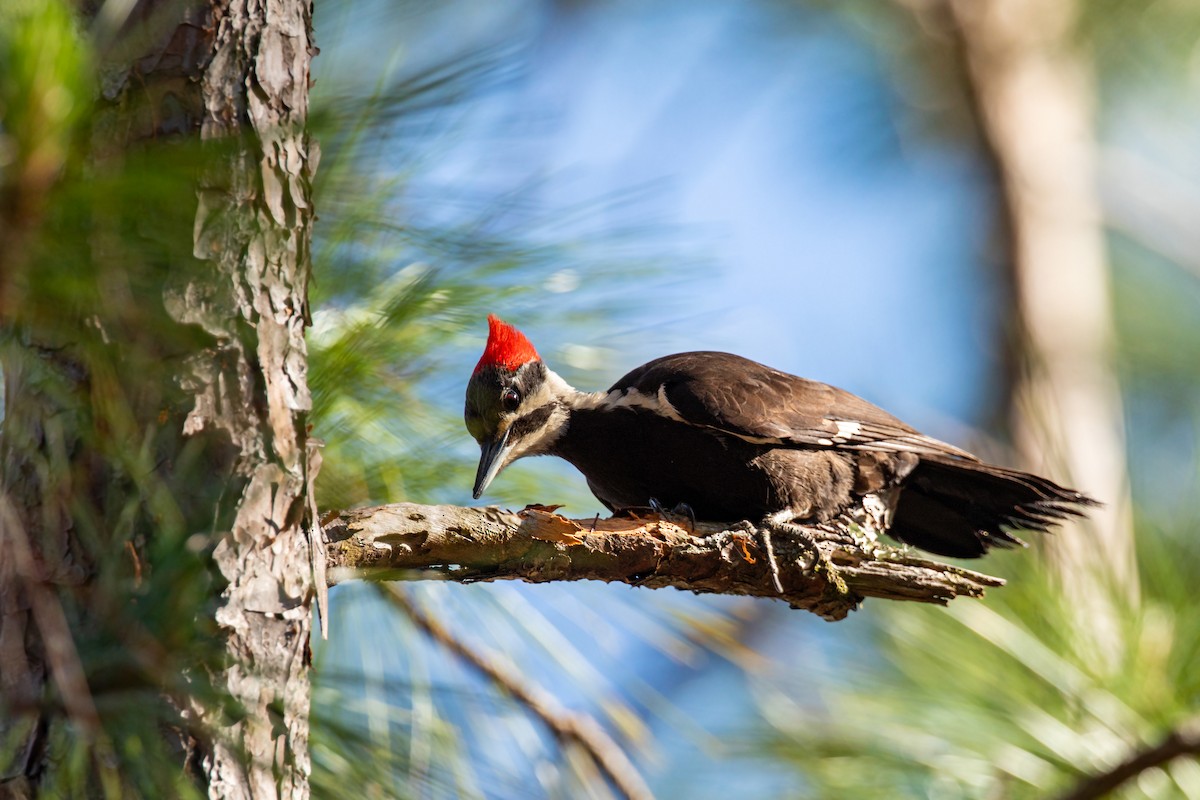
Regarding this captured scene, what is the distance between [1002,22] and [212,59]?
5162mm

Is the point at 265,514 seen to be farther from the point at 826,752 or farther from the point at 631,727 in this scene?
the point at 826,752

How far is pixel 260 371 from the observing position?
149 cm

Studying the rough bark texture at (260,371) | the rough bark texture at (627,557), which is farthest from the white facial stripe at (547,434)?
the rough bark texture at (260,371)

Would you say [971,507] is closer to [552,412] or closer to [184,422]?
[552,412]

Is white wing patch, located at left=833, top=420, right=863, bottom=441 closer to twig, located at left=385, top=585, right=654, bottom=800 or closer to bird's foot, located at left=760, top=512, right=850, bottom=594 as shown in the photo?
bird's foot, located at left=760, top=512, right=850, bottom=594

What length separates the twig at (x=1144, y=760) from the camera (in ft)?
7.06

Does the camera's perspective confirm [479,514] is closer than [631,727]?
Yes

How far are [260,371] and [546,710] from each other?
1314 mm

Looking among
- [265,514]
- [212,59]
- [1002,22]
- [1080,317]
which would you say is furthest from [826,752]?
[1002,22]

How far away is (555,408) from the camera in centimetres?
370

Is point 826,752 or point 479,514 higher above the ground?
point 479,514

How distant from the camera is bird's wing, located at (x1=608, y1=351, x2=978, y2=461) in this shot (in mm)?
3375

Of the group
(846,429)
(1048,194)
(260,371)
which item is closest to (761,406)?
(846,429)

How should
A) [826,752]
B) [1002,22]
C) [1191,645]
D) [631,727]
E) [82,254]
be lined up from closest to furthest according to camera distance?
1. [82,254]
2. [1191,645]
3. [631,727]
4. [826,752]
5. [1002,22]
